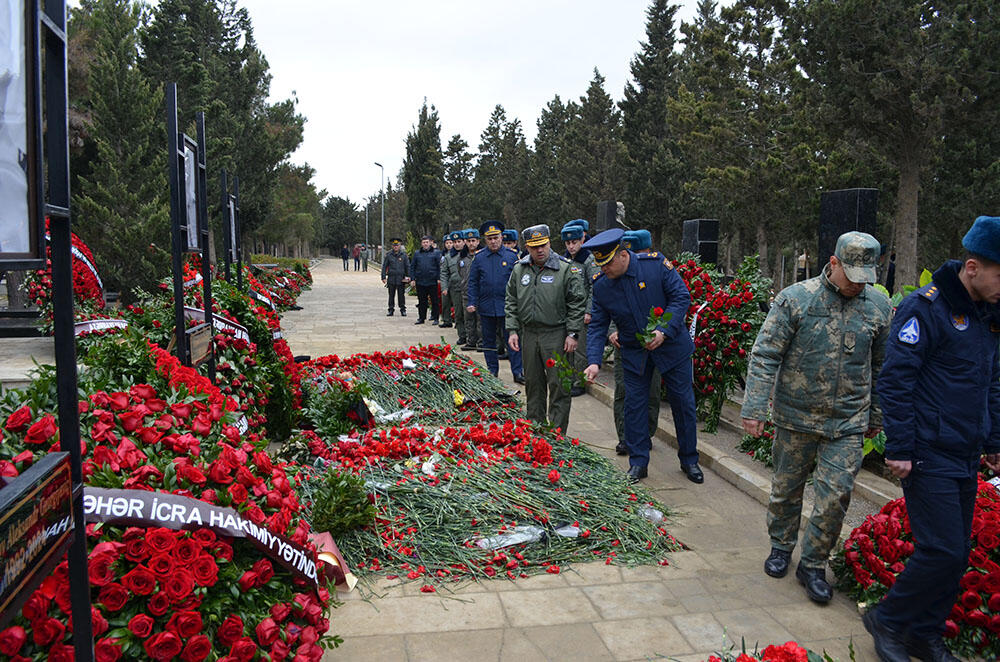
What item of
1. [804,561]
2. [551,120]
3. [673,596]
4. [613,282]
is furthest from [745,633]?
[551,120]

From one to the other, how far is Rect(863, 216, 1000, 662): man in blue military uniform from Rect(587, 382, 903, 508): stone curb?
1.79 metres

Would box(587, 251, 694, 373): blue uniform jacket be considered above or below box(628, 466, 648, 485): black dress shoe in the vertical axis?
above

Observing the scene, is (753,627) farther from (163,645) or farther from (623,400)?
(623,400)

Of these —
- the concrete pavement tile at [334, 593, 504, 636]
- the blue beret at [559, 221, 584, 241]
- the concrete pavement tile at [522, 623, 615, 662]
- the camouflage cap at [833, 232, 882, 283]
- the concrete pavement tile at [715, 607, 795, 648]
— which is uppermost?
the blue beret at [559, 221, 584, 241]

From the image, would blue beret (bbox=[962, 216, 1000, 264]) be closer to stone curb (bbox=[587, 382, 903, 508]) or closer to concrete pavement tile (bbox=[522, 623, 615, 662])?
concrete pavement tile (bbox=[522, 623, 615, 662])

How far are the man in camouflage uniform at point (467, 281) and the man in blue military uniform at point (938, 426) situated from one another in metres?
9.64

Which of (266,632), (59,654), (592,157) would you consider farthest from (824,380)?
(592,157)

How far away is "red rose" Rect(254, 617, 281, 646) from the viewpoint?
2.51 metres

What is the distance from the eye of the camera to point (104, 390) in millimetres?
3201

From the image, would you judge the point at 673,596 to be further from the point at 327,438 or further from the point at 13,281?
the point at 13,281

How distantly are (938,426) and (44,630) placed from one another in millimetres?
3376

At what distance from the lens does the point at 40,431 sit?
7.75ft

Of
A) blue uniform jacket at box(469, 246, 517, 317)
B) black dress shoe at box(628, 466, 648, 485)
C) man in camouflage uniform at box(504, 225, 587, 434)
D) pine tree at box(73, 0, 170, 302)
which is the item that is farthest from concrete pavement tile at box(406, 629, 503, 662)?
pine tree at box(73, 0, 170, 302)

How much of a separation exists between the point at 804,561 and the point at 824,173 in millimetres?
28798
